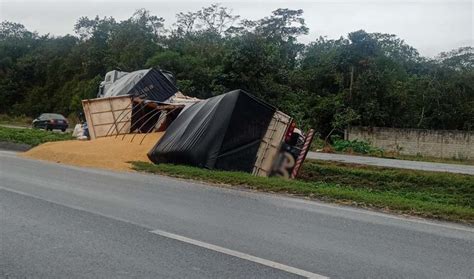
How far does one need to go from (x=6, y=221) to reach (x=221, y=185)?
217 inches

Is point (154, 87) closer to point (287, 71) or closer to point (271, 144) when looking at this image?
point (271, 144)

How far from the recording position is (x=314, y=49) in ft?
159

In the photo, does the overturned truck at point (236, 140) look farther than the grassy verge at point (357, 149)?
No

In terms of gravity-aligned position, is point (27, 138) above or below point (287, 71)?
below

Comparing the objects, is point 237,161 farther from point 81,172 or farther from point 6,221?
point 6,221

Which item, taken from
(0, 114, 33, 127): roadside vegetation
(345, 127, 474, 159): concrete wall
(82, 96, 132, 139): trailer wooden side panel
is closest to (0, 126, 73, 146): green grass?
(82, 96, 132, 139): trailer wooden side panel

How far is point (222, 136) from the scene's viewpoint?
582 inches

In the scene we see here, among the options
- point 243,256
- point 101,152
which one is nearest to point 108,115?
point 101,152

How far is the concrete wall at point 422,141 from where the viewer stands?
29844 mm

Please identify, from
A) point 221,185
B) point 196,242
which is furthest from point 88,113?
point 196,242

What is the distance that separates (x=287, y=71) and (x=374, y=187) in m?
23.3

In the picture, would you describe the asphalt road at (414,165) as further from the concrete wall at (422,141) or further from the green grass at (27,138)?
the green grass at (27,138)

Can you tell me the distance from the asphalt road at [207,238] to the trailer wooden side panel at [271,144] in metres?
5.98

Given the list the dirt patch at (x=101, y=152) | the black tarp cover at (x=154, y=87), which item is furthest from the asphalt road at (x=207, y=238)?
the black tarp cover at (x=154, y=87)
